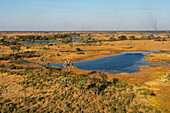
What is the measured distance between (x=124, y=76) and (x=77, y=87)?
1957cm

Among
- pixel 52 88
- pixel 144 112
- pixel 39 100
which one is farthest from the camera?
pixel 52 88

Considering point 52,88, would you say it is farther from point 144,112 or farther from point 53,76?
point 144,112

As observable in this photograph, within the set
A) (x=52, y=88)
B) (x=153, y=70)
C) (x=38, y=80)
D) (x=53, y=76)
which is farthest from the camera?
(x=153, y=70)

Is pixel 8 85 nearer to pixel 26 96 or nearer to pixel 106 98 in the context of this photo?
pixel 26 96

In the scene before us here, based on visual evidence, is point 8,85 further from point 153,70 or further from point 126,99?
point 153,70

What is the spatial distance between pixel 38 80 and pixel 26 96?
9605 mm

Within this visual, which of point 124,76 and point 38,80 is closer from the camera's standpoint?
point 38,80

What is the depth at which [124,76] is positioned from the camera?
171ft

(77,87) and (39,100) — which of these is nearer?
(39,100)

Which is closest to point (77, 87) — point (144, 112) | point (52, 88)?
point (52, 88)

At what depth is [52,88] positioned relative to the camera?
4059 cm

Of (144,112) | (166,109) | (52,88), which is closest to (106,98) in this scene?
(144,112)

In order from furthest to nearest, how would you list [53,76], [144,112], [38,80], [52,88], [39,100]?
[53,76], [38,80], [52,88], [39,100], [144,112]

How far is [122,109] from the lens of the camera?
30.5 m
